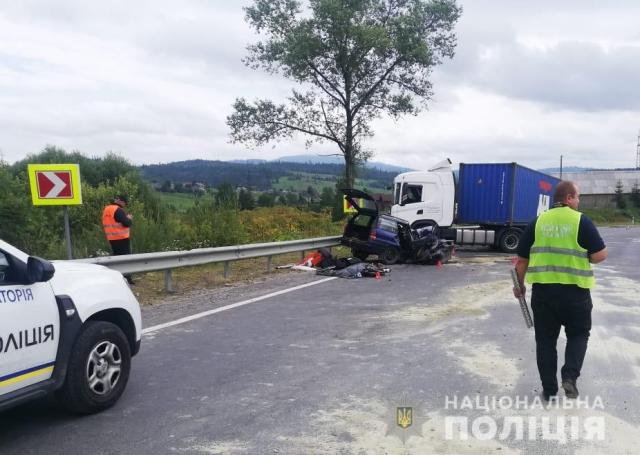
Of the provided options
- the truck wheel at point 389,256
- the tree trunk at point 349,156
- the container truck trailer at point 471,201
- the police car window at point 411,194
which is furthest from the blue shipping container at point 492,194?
the truck wheel at point 389,256

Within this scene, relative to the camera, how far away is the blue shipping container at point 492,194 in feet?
63.1

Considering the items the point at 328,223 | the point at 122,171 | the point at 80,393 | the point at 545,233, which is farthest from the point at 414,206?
the point at 122,171

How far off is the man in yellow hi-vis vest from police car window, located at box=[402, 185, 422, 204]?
14057 mm

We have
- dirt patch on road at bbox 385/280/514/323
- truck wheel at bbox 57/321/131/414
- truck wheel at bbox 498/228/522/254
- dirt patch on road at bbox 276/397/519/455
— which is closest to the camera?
dirt patch on road at bbox 276/397/519/455

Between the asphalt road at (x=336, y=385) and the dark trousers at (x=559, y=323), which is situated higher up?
the dark trousers at (x=559, y=323)

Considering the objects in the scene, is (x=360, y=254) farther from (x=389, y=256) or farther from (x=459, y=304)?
(x=459, y=304)

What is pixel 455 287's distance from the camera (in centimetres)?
1070

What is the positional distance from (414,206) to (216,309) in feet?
37.8

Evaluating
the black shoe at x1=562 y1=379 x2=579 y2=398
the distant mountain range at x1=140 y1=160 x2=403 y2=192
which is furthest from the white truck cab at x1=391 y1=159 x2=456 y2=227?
the distant mountain range at x1=140 y1=160 x2=403 y2=192

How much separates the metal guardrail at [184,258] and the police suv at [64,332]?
3138mm

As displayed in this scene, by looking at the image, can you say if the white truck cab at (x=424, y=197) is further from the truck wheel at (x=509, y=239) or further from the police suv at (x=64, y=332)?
the police suv at (x=64, y=332)

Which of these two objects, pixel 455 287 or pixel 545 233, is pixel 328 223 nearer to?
pixel 455 287

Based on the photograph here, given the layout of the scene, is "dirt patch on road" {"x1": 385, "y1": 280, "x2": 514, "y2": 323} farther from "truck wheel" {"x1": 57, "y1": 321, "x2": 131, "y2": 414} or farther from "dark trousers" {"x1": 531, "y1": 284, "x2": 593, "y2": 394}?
"truck wheel" {"x1": 57, "y1": 321, "x2": 131, "y2": 414}

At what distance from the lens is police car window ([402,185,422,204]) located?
18578mm
